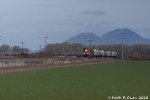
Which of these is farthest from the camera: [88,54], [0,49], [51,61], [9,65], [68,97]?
[0,49]

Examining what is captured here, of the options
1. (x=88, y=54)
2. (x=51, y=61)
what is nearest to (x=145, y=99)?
(x=51, y=61)

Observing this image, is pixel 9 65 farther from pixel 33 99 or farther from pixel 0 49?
pixel 0 49

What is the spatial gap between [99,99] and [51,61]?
65.5m

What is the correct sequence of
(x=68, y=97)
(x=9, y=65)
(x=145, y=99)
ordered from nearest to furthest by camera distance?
(x=145, y=99), (x=68, y=97), (x=9, y=65)

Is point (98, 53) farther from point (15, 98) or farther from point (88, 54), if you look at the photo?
point (15, 98)

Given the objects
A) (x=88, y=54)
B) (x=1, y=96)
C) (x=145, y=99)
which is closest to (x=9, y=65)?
(x=1, y=96)

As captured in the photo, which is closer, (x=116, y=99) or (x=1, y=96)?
(x=116, y=99)

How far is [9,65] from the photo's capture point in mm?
59938

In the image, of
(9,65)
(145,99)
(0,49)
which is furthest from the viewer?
(0,49)

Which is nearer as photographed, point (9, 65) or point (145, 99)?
point (145, 99)

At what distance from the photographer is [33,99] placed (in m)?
19.9

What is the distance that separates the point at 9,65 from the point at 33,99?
4071cm

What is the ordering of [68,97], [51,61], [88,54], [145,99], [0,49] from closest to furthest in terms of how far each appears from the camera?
[145,99], [68,97], [51,61], [88,54], [0,49]

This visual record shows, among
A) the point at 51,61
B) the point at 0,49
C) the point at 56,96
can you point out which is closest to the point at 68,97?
the point at 56,96
